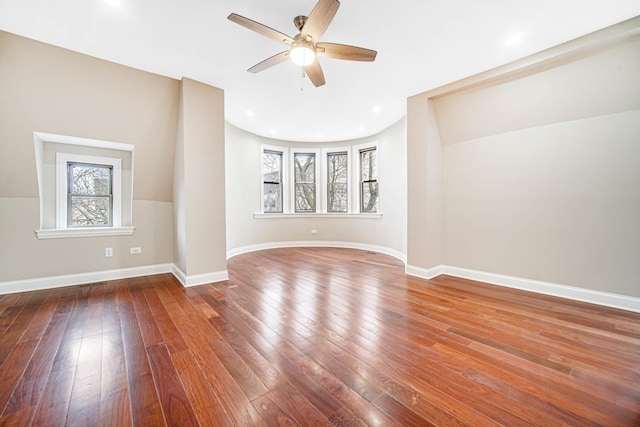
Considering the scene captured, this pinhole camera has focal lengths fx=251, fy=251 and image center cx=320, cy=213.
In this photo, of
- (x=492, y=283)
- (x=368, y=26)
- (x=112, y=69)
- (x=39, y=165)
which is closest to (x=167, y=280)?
(x=39, y=165)

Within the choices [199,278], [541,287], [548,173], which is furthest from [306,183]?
[541,287]

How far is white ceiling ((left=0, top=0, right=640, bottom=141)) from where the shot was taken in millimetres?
2014

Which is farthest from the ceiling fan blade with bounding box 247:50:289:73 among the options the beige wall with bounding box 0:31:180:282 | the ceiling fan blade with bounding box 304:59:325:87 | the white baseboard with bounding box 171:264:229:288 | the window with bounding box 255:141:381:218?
the window with bounding box 255:141:381:218

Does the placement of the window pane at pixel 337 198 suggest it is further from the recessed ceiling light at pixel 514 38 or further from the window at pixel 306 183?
the recessed ceiling light at pixel 514 38

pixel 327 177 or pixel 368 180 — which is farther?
pixel 327 177

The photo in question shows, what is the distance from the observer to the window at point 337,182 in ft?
20.8

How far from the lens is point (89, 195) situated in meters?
3.61

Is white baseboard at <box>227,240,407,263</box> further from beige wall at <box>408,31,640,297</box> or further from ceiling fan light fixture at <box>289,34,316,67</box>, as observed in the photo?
ceiling fan light fixture at <box>289,34,316,67</box>

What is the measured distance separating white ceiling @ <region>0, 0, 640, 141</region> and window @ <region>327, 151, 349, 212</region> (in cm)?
293

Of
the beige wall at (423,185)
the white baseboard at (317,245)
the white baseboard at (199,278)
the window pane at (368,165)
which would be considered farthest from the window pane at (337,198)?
the white baseboard at (199,278)

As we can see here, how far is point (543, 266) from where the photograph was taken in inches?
116

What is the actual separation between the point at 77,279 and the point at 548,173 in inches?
237

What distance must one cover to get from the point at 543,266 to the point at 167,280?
481 cm

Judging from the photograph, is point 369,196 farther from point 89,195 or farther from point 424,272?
point 89,195
